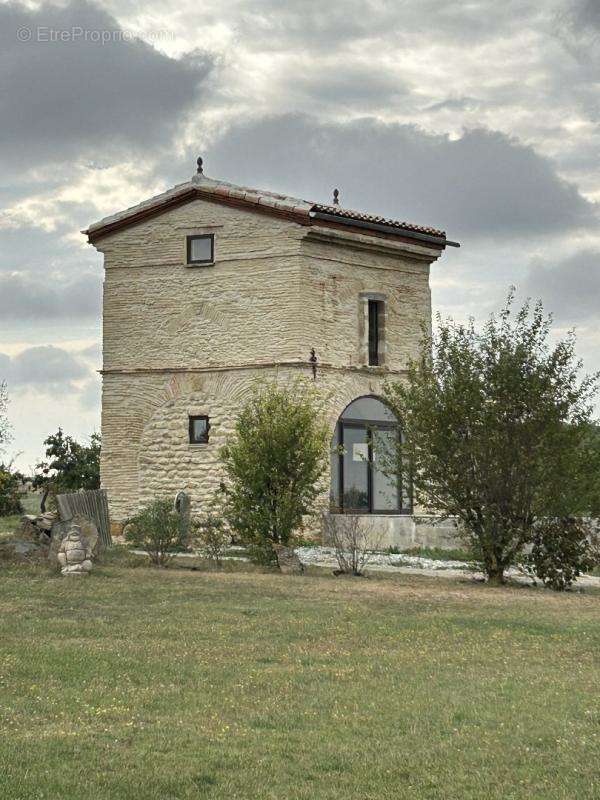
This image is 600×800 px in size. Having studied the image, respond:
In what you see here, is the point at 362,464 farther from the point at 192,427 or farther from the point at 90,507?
the point at 90,507

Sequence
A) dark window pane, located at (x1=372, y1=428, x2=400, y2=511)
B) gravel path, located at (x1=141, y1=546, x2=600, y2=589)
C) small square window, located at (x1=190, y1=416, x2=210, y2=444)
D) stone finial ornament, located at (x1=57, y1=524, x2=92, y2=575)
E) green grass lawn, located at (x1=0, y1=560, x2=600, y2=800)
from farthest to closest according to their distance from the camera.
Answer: dark window pane, located at (x1=372, y1=428, x2=400, y2=511) → small square window, located at (x1=190, y1=416, x2=210, y2=444) → gravel path, located at (x1=141, y1=546, x2=600, y2=589) → stone finial ornament, located at (x1=57, y1=524, x2=92, y2=575) → green grass lawn, located at (x1=0, y1=560, x2=600, y2=800)

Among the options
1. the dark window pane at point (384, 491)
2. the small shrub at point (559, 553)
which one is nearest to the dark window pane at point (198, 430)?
the dark window pane at point (384, 491)

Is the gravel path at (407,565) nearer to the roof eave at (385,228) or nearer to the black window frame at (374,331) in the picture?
the black window frame at (374,331)

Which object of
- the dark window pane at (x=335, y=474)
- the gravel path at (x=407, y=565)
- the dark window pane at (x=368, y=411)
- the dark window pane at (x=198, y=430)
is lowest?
the gravel path at (x=407, y=565)

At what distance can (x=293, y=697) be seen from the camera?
11062 mm

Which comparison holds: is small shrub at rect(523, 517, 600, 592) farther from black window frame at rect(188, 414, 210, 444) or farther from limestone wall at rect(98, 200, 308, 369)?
black window frame at rect(188, 414, 210, 444)

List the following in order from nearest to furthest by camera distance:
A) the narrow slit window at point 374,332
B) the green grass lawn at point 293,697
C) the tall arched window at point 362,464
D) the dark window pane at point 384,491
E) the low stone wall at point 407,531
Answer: the green grass lawn at point 293,697 < the low stone wall at point 407,531 < the tall arched window at point 362,464 < the dark window pane at point 384,491 < the narrow slit window at point 374,332

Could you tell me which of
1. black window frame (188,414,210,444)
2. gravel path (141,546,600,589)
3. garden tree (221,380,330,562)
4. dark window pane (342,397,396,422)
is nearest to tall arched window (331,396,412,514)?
dark window pane (342,397,396,422)

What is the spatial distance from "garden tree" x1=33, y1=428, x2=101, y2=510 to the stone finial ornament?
1746 centimetres

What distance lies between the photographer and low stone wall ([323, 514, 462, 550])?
29.9 metres

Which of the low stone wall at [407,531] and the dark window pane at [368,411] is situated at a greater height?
the dark window pane at [368,411]

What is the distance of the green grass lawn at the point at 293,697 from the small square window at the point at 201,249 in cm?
1516

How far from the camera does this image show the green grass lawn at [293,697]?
8375mm

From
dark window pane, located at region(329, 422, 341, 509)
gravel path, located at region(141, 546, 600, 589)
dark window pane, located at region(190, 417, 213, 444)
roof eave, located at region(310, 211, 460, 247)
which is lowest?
gravel path, located at region(141, 546, 600, 589)
